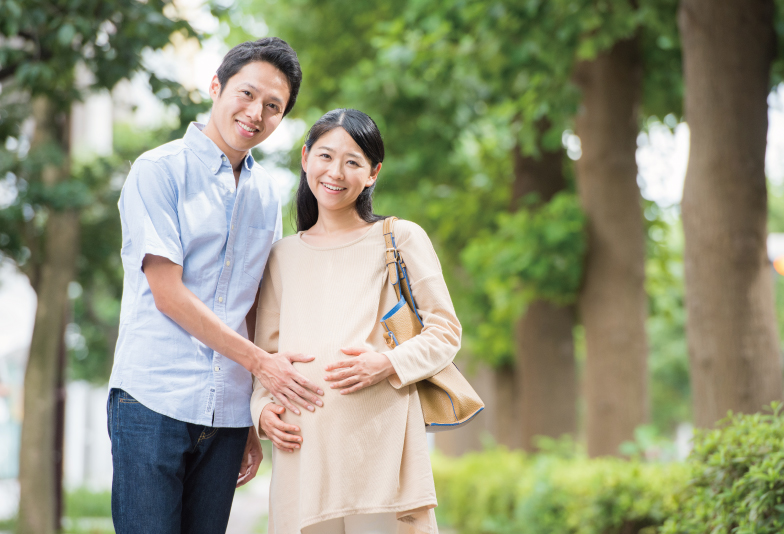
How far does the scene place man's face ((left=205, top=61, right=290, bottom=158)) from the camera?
2.81 m

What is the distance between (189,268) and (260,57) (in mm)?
777

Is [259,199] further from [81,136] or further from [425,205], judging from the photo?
[81,136]

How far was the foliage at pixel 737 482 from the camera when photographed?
3.30 metres

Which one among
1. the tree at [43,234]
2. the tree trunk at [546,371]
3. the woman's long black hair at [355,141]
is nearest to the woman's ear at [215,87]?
the woman's long black hair at [355,141]

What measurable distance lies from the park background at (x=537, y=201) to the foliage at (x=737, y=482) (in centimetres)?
2

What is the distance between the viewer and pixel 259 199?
295 centimetres

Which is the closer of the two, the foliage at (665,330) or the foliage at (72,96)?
the foliage at (72,96)

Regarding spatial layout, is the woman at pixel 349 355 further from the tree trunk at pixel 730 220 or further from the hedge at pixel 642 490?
the tree trunk at pixel 730 220

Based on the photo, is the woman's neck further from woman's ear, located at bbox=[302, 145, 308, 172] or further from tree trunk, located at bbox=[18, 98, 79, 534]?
tree trunk, located at bbox=[18, 98, 79, 534]

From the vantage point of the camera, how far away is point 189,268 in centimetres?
270

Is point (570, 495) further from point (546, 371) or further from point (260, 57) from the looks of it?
point (260, 57)

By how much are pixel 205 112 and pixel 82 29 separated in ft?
3.78

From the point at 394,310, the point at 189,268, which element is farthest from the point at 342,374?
the point at 189,268

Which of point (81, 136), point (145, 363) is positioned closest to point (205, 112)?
point (145, 363)
